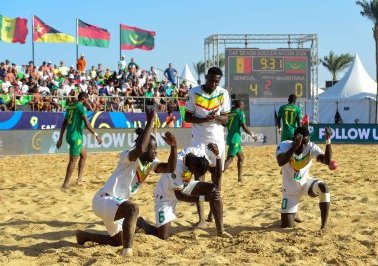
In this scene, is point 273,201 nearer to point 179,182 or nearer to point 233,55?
point 179,182

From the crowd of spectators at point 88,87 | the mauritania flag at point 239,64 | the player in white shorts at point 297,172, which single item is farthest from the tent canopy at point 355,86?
the player in white shorts at point 297,172

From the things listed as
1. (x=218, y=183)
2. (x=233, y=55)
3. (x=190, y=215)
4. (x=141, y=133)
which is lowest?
(x=190, y=215)

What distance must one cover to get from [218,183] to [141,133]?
187 cm

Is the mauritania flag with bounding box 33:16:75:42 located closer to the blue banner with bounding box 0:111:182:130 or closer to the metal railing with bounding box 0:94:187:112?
the metal railing with bounding box 0:94:187:112

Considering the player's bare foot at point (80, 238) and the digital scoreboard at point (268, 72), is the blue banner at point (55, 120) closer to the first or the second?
the digital scoreboard at point (268, 72)

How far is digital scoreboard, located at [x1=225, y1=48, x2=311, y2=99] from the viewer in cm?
2788

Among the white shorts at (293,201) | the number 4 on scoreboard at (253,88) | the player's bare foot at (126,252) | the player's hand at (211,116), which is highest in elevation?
the number 4 on scoreboard at (253,88)

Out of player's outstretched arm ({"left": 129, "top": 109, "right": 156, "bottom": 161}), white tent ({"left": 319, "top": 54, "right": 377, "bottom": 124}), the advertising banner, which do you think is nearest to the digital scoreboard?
the advertising banner

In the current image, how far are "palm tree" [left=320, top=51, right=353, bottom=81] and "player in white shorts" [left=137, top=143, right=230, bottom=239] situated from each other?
5233cm

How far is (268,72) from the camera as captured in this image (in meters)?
28.3

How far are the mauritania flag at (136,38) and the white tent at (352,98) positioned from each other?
44.0ft

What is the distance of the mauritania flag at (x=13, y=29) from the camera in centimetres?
2438

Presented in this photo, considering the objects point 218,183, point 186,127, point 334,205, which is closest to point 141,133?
point 218,183

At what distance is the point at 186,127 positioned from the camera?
23.3 m
